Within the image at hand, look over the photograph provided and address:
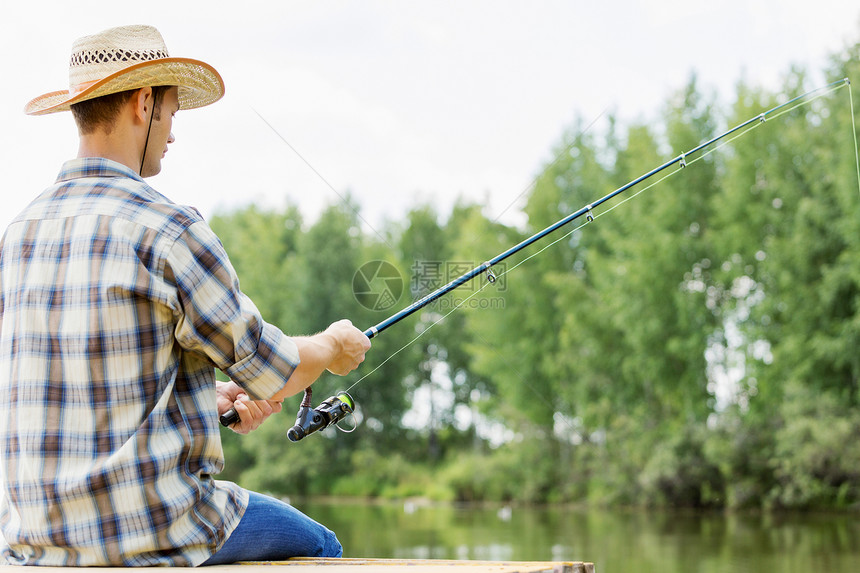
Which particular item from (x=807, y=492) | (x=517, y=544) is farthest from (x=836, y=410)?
(x=517, y=544)

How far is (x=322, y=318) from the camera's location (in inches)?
800

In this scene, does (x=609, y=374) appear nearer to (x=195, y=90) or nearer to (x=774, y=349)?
(x=774, y=349)

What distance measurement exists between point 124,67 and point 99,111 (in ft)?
0.27

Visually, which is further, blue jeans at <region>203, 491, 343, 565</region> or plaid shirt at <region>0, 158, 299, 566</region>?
blue jeans at <region>203, 491, 343, 565</region>

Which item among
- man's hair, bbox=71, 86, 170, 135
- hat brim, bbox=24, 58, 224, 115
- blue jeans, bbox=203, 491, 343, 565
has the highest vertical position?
hat brim, bbox=24, 58, 224, 115

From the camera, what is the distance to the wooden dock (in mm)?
1304

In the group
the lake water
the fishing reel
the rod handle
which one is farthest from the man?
the lake water

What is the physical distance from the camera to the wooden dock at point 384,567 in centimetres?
130

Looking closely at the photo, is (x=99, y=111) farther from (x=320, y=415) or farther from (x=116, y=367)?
(x=320, y=415)

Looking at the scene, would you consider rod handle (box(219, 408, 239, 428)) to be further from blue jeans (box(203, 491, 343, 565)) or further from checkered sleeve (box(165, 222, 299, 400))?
checkered sleeve (box(165, 222, 299, 400))

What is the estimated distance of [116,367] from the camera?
1304 millimetres

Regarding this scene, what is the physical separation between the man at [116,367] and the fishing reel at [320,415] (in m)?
0.60

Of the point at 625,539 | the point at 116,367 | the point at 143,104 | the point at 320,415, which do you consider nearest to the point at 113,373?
the point at 116,367

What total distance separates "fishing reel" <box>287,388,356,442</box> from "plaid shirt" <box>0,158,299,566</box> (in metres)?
0.66
